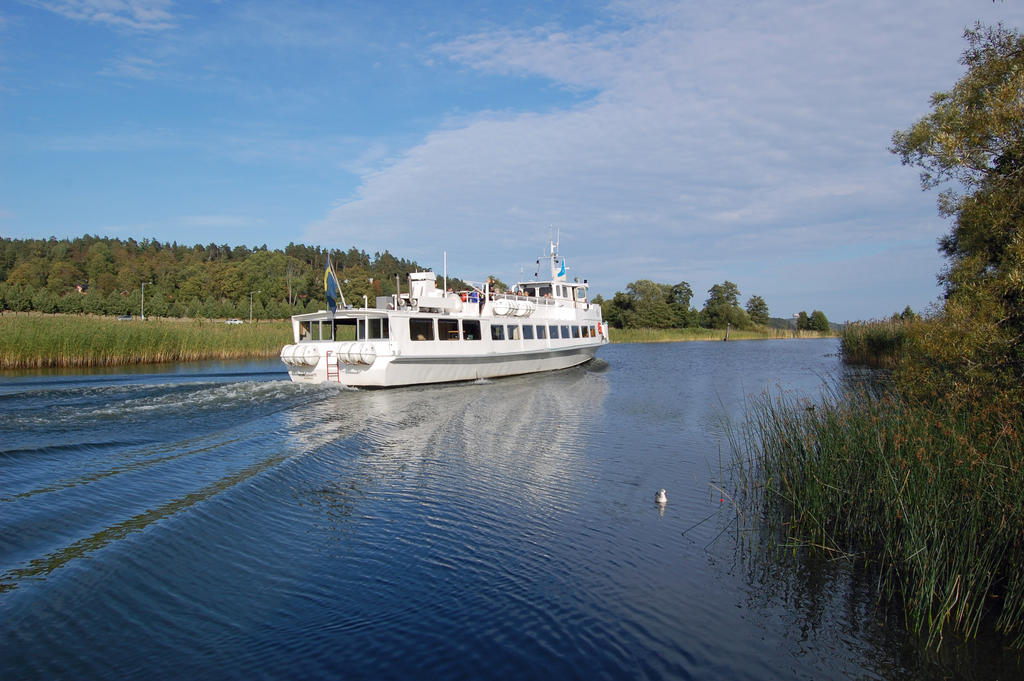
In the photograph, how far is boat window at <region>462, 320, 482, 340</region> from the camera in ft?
86.6

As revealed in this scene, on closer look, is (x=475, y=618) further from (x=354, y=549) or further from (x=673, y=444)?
(x=673, y=444)

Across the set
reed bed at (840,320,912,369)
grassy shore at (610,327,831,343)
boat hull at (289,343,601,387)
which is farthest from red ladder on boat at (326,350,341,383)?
grassy shore at (610,327,831,343)

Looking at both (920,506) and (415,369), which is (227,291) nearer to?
(415,369)

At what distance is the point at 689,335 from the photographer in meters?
82.2

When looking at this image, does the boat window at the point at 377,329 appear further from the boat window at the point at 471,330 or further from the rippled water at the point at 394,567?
A: the rippled water at the point at 394,567

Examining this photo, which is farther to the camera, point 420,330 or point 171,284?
point 171,284

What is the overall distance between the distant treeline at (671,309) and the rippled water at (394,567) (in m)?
78.6

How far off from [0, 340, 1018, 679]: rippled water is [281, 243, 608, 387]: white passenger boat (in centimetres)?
823

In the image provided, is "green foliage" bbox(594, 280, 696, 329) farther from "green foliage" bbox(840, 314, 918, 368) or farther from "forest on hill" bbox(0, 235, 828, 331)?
"green foliage" bbox(840, 314, 918, 368)

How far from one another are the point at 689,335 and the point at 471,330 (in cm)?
6018

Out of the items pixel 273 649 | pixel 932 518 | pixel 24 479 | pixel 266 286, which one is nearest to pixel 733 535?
pixel 932 518

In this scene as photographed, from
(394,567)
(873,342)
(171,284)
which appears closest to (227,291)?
(171,284)

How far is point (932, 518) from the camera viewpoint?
21.0 feet

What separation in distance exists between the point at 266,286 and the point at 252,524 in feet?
333
